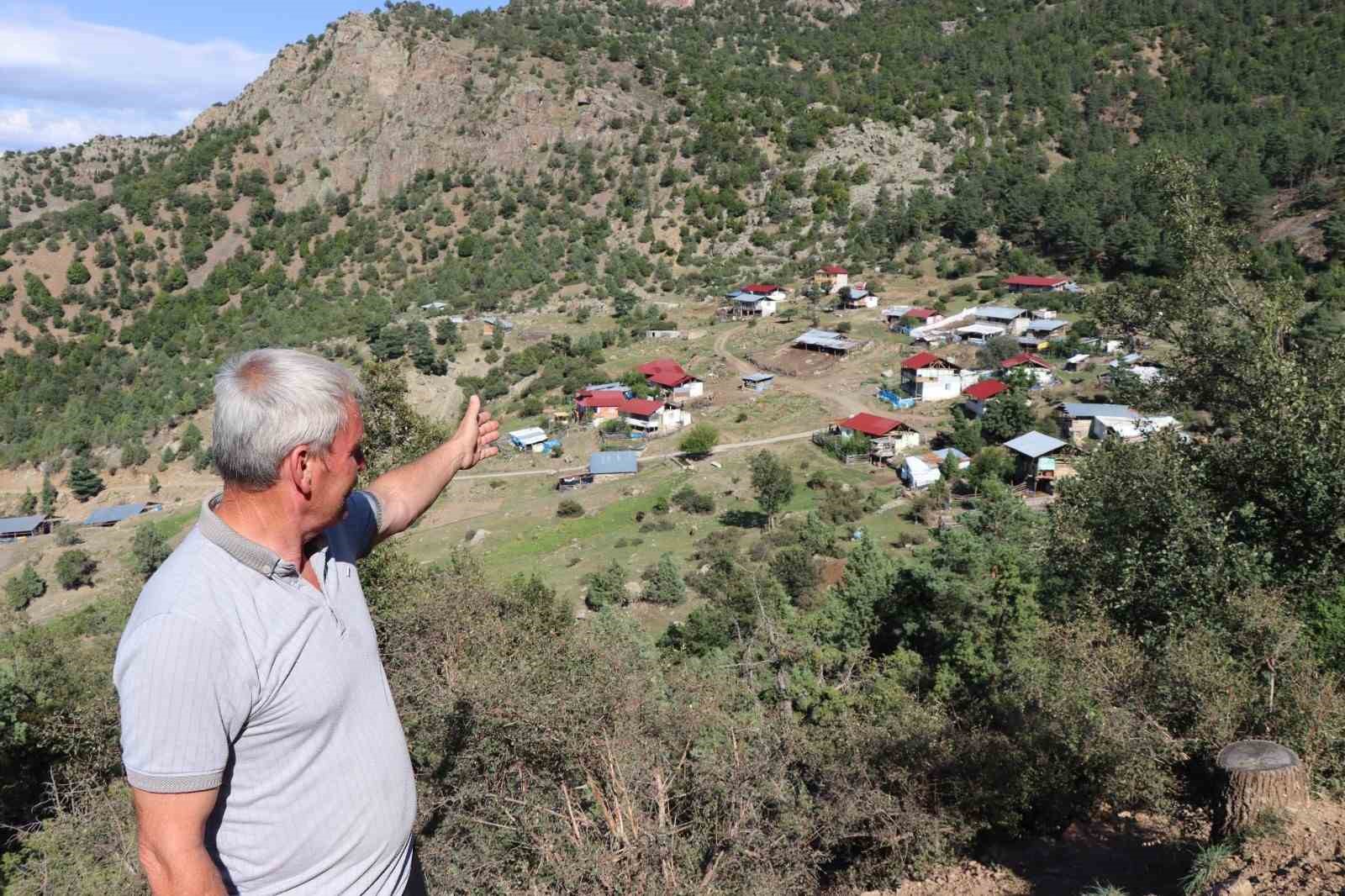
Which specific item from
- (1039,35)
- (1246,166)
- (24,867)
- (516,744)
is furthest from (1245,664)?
→ (1039,35)

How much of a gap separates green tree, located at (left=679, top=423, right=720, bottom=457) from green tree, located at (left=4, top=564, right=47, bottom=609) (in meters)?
23.5

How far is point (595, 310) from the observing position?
→ 179 feet

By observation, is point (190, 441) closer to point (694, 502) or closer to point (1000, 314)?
point (694, 502)

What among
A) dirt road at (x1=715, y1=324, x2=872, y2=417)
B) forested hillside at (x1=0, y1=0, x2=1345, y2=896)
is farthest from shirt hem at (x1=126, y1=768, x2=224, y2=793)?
dirt road at (x1=715, y1=324, x2=872, y2=417)

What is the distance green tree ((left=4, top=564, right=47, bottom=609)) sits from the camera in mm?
28375

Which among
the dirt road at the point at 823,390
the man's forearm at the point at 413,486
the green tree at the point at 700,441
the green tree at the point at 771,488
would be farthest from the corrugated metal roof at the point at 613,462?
the man's forearm at the point at 413,486

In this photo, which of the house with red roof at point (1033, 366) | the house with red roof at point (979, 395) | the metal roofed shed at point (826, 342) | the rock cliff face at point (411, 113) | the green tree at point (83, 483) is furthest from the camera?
the rock cliff face at point (411, 113)

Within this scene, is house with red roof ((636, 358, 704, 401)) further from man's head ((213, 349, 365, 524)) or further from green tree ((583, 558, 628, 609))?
man's head ((213, 349, 365, 524))

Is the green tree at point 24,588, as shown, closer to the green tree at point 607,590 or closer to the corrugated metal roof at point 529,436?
the corrugated metal roof at point 529,436

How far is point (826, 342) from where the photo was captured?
143ft

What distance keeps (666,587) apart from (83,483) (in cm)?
3263

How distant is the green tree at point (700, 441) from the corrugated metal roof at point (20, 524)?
28.2 meters

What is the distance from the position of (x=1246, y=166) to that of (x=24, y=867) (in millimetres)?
63030

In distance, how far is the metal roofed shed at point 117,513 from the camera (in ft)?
121
